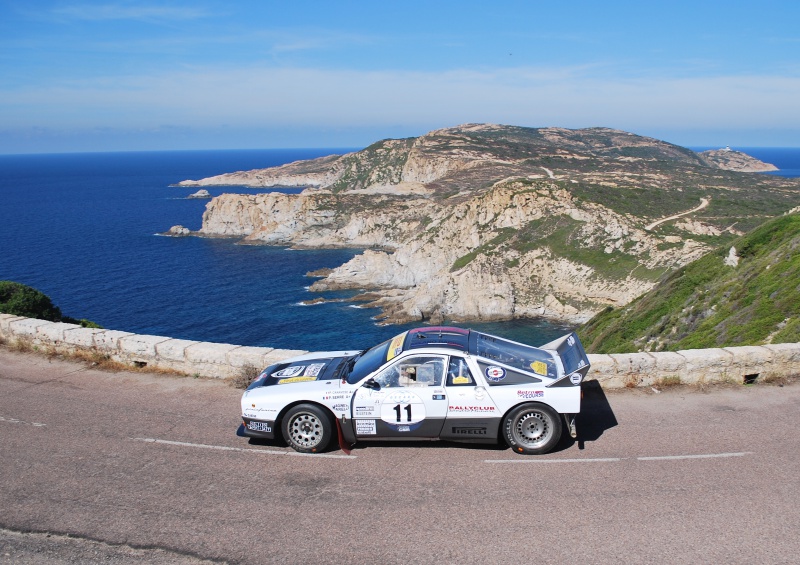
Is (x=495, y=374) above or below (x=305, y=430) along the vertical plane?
above

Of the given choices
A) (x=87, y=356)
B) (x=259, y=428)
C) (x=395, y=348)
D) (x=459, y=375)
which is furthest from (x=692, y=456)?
Result: (x=87, y=356)

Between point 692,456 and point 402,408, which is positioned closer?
point 692,456

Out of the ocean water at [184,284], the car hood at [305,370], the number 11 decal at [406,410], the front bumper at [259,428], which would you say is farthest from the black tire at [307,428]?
the ocean water at [184,284]

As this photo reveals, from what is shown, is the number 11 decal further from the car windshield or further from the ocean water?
the ocean water

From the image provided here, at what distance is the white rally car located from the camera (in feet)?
25.7

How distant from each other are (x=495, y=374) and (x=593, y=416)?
7.13ft

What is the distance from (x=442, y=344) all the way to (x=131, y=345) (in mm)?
6873

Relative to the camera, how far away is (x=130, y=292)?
233 feet

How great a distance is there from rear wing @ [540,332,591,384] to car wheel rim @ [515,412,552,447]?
677mm

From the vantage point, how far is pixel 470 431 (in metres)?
7.89

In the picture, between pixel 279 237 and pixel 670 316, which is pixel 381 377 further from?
pixel 279 237

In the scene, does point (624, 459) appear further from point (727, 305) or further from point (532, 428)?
point (727, 305)

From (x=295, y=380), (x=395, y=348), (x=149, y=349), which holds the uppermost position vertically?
(x=395, y=348)

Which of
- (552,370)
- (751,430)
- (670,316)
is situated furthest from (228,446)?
(670,316)
